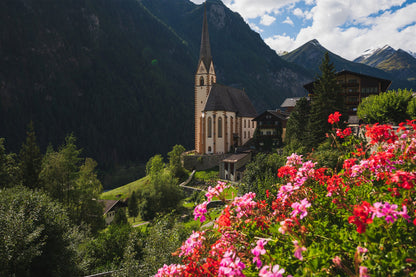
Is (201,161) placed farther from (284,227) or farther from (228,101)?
(284,227)

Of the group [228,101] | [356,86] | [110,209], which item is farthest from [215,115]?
[110,209]

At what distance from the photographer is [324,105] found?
27078 mm

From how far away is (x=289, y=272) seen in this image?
296 cm

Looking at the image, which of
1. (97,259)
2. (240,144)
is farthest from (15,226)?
(240,144)

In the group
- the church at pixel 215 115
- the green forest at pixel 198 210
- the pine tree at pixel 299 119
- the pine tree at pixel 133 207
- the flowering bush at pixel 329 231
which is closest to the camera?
the flowering bush at pixel 329 231

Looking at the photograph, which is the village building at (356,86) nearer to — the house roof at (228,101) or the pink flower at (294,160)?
the house roof at (228,101)

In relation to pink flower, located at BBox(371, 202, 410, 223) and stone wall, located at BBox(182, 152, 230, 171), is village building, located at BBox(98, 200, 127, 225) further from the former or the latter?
pink flower, located at BBox(371, 202, 410, 223)

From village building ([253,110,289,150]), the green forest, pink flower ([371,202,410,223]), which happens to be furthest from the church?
pink flower ([371,202,410,223])

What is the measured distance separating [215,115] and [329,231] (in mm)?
51959

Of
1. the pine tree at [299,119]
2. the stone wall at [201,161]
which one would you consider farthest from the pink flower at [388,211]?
the stone wall at [201,161]

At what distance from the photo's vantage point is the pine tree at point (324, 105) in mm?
26953

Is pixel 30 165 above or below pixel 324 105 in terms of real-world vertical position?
below

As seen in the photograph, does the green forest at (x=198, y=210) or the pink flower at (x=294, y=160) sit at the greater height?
the pink flower at (x=294, y=160)

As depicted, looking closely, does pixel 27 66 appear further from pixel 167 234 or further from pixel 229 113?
pixel 167 234
